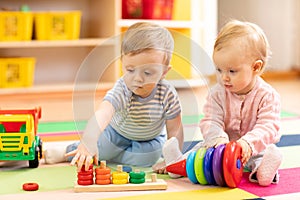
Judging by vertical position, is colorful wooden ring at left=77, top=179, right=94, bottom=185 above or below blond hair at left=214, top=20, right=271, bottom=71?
below

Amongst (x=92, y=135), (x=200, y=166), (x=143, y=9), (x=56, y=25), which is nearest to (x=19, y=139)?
(x=92, y=135)

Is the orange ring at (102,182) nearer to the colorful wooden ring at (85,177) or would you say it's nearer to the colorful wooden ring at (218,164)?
the colorful wooden ring at (85,177)

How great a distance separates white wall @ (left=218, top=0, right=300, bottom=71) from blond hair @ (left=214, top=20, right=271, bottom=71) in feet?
6.75

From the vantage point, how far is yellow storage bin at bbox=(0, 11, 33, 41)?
2.33 meters

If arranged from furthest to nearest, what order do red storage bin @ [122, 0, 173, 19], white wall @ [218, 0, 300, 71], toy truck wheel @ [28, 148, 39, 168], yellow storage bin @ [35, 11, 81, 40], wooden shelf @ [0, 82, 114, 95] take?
1. white wall @ [218, 0, 300, 71]
2. red storage bin @ [122, 0, 173, 19]
3. yellow storage bin @ [35, 11, 81, 40]
4. wooden shelf @ [0, 82, 114, 95]
5. toy truck wheel @ [28, 148, 39, 168]

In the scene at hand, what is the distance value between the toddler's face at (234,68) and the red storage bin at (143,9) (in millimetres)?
1359

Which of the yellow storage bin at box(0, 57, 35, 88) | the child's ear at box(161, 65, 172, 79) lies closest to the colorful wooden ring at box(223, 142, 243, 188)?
the child's ear at box(161, 65, 172, 79)

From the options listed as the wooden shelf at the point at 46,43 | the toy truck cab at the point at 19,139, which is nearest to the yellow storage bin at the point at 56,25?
the wooden shelf at the point at 46,43

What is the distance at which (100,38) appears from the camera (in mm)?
2570

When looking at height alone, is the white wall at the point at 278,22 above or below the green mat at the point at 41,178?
above

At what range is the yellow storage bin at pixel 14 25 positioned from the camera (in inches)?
91.7

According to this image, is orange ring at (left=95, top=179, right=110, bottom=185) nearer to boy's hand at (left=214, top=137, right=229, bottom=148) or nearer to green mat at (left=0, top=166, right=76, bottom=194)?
green mat at (left=0, top=166, right=76, bottom=194)

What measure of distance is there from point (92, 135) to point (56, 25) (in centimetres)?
129

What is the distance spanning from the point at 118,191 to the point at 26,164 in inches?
13.4
